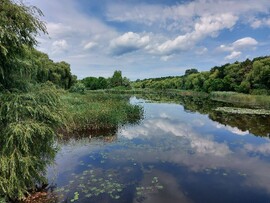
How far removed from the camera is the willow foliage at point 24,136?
830 cm

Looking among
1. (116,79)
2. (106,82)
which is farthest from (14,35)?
(116,79)

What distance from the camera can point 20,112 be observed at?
8.68 m

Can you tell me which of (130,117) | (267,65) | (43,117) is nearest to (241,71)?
(267,65)

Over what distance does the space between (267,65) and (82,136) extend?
42.5 metres

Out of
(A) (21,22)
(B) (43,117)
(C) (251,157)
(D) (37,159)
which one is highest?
(A) (21,22)

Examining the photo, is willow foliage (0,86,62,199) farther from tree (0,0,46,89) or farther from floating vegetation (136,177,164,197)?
floating vegetation (136,177,164,197)

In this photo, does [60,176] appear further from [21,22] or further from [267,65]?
[267,65]

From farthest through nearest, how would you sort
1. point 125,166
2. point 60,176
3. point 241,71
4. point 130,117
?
point 241,71 < point 130,117 < point 125,166 < point 60,176

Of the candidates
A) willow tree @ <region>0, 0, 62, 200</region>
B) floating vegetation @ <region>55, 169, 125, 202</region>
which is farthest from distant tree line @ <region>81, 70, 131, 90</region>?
willow tree @ <region>0, 0, 62, 200</region>

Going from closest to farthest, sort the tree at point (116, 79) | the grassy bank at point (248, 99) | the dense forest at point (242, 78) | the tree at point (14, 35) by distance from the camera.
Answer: the tree at point (14, 35), the grassy bank at point (248, 99), the dense forest at point (242, 78), the tree at point (116, 79)

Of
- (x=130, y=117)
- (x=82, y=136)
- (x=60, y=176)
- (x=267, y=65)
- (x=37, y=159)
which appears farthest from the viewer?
(x=267, y=65)

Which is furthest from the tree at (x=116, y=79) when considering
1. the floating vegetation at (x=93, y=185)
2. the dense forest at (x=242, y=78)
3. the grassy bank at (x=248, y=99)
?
the floating vegetation at (x=93, y=185)

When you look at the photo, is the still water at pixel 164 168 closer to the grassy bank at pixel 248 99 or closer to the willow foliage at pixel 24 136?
the willow foliage at pixel 24 136

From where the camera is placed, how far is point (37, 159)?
9.11 m
